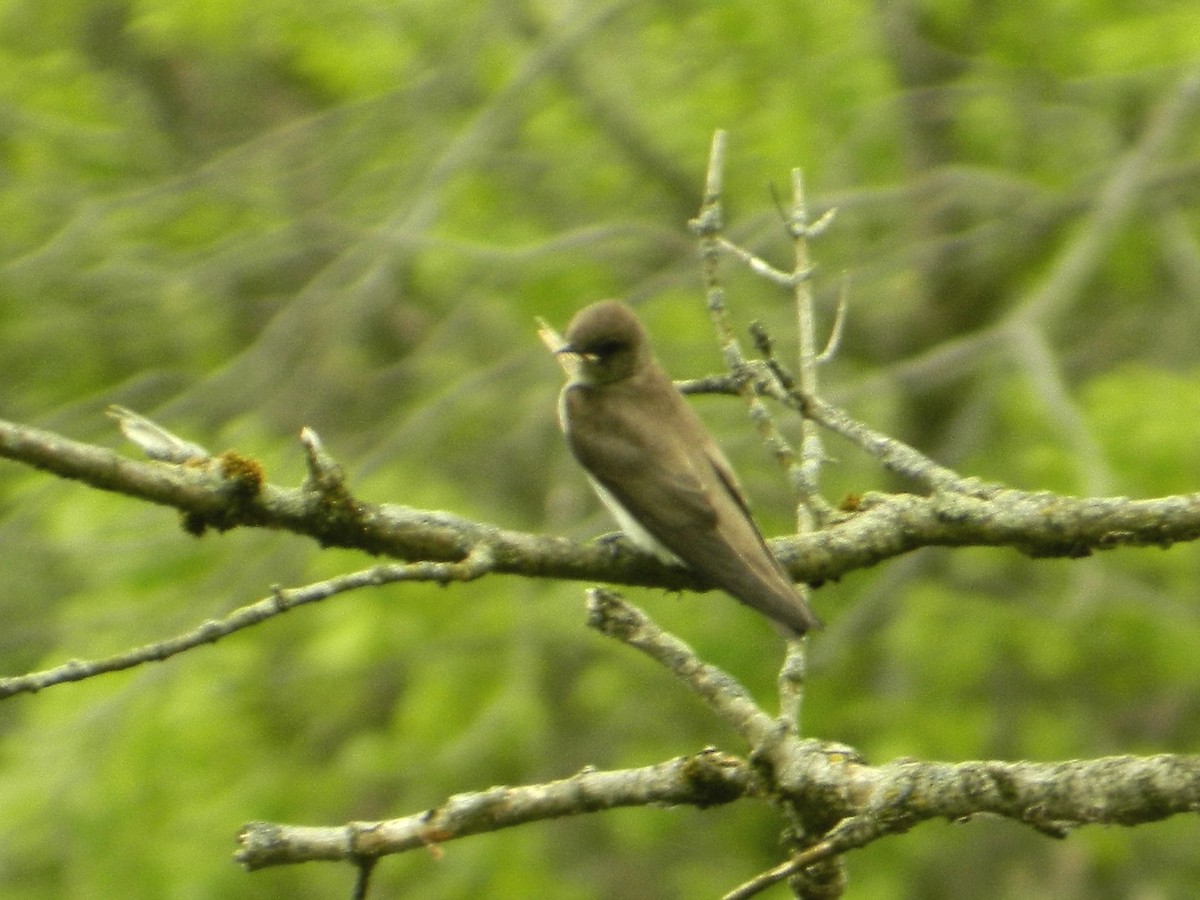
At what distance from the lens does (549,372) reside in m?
10.4

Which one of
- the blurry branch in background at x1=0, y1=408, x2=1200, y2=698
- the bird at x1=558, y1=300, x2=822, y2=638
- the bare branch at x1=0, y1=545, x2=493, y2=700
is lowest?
the bare branch at x1=0, y1=545, x2=493, y2=700

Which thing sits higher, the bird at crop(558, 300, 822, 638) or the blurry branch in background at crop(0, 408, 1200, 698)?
the bird at crop(558, 300, 822, 638)

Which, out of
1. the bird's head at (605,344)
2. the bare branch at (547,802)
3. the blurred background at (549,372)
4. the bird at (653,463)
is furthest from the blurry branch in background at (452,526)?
the blurred background at (549,372)

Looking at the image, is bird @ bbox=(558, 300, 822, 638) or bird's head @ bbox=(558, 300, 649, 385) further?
bird's head @ bbox=(558, 300, 649, 385)

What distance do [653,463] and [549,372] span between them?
473 cm

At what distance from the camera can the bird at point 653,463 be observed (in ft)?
14.4

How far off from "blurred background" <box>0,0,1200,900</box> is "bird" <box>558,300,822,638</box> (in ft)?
11.1

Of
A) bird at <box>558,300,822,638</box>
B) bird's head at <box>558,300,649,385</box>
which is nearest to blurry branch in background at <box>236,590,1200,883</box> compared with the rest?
bird at <box>558,300,822,638</box>

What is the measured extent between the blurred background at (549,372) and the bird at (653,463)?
3394 mm

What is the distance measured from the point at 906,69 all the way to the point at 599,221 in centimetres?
235

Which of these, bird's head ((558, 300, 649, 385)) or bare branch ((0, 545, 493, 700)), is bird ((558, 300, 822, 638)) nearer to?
bird's head ((558, 300, 649, 385))

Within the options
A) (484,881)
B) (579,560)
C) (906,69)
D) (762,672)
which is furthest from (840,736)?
(579,560)

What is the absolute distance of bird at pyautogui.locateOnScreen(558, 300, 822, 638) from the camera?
439cm

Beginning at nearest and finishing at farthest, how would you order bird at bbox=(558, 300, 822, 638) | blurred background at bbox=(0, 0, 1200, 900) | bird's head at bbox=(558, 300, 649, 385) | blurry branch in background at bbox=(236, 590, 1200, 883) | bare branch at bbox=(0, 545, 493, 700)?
blurry branch in background at bbox=(236, 590, 1200, 883) < bare branch at bbox=(0, 545, 493, 700) < bird at bbox=(558, 300, 822, 638) < bird's head at bbox=(558, 300, 649, 385) < blurred background at bbox=(0, 0, 1200, 900)
